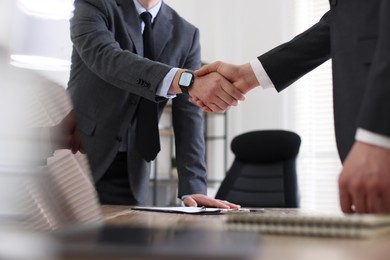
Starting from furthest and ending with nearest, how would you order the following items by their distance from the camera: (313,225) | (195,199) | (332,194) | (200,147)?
1. (332,194)
2. (200,147)
3. (195,199)
4. (313,225)

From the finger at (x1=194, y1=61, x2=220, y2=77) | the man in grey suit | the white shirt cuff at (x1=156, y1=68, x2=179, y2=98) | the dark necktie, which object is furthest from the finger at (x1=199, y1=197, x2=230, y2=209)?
the finger at (x1=194, y1=61, x2=220, y2=77)

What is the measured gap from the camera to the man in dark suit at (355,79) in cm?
84

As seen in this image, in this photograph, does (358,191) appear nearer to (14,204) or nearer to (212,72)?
(14,204)

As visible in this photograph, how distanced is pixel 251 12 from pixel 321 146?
145 cm

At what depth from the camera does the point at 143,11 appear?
6.40ft

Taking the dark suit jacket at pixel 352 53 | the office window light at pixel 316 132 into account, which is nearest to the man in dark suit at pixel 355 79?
the dark suit jacket at pixel 352 53

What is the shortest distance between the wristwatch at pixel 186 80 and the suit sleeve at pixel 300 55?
323 mm

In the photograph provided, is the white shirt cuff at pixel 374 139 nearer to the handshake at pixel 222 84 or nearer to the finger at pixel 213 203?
the finger at pixel 213 203

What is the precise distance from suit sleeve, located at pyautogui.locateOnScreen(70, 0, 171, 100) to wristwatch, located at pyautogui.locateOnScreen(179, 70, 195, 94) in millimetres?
83

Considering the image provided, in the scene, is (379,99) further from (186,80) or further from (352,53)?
(186,80)

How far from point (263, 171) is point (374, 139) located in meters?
2.10

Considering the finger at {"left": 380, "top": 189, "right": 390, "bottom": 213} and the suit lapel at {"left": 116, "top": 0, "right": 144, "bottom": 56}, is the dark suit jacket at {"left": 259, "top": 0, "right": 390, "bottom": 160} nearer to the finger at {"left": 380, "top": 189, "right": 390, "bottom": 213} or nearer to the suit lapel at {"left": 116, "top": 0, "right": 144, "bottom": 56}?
the finger at {"left": 380, "top": 189, "right": 390, "bottom": 213}

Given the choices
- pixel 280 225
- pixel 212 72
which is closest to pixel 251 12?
pixel 212 72

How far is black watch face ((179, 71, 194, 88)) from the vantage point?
1802mm
